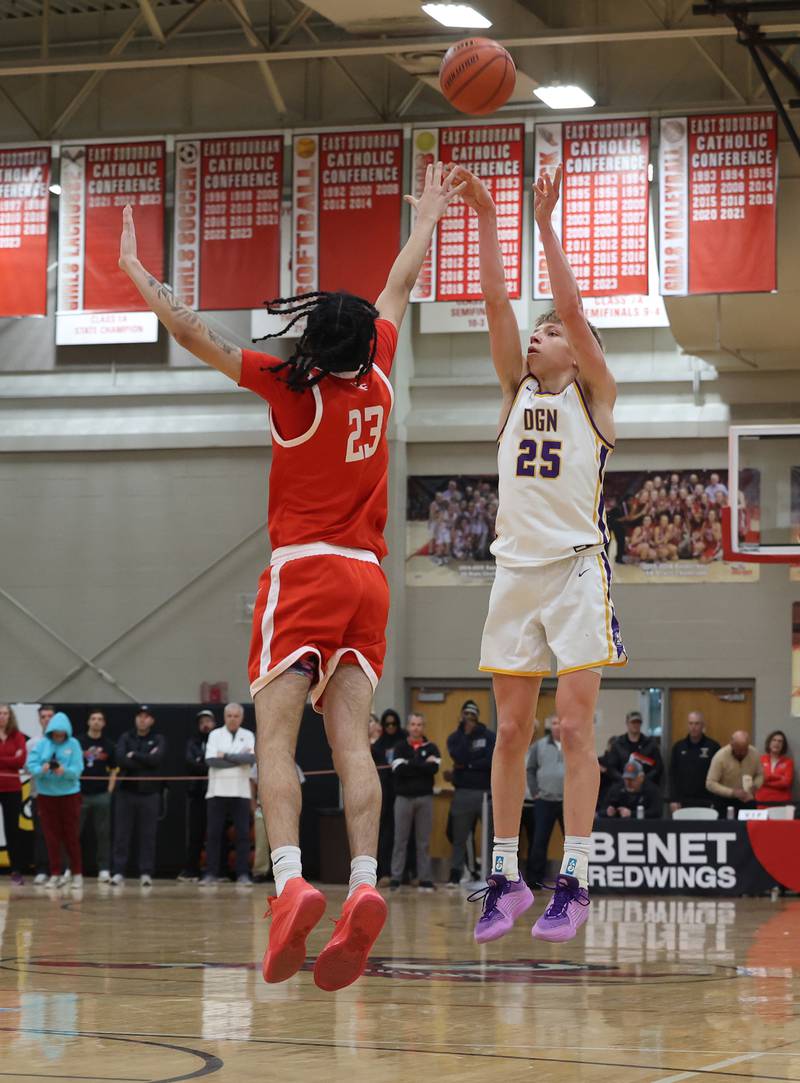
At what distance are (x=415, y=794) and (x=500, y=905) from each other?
11092 mm

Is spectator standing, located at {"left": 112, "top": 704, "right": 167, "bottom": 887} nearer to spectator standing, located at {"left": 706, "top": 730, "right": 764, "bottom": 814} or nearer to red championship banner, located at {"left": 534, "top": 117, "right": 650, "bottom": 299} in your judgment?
spectator standing, located at {"left": 706, "top": 730, "right": 764, "bottom": 814}

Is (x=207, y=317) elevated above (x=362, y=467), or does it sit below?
above

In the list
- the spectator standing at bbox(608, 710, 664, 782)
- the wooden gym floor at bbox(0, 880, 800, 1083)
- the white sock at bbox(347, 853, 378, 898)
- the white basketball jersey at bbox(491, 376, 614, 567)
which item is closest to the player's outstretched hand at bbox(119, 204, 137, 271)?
the white basketball jersey at bbox(491, 376, 614, 567)

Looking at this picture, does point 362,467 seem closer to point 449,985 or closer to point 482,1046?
point 482,1046

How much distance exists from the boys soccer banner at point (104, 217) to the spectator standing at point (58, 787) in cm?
440

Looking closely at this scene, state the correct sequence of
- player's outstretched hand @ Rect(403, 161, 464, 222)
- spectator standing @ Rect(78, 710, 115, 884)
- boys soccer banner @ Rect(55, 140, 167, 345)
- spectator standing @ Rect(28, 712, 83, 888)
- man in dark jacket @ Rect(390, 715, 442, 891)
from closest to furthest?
player's outstretched hand @ Rect(403, 161, 464, 222), spectator standing @ Rect(28, 712, 83, 888), boys soccer banner @ Rect(55, 140, 167, 345), man in dark jacket @ Rect(390, 715, 442, 891), spectator standing @ Rect(78, 710, 115, 884)

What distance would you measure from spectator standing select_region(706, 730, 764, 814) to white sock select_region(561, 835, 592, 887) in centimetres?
1181

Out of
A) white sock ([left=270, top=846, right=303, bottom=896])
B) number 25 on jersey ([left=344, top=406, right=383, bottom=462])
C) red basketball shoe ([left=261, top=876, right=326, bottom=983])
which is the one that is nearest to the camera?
red basketball shoe ([left=261, top=876, right=326, bottom=983])

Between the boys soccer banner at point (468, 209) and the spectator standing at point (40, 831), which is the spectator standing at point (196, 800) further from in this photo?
the boys soccer banner at point (468, 209)

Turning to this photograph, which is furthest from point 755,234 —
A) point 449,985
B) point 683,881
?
point 449,985

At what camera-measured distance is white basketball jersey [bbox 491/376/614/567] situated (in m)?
5.99

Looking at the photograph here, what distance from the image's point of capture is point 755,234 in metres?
14.6

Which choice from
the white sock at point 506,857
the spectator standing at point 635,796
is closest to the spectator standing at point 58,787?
the spectator standing at point 635,796

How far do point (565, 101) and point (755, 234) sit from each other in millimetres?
2619
